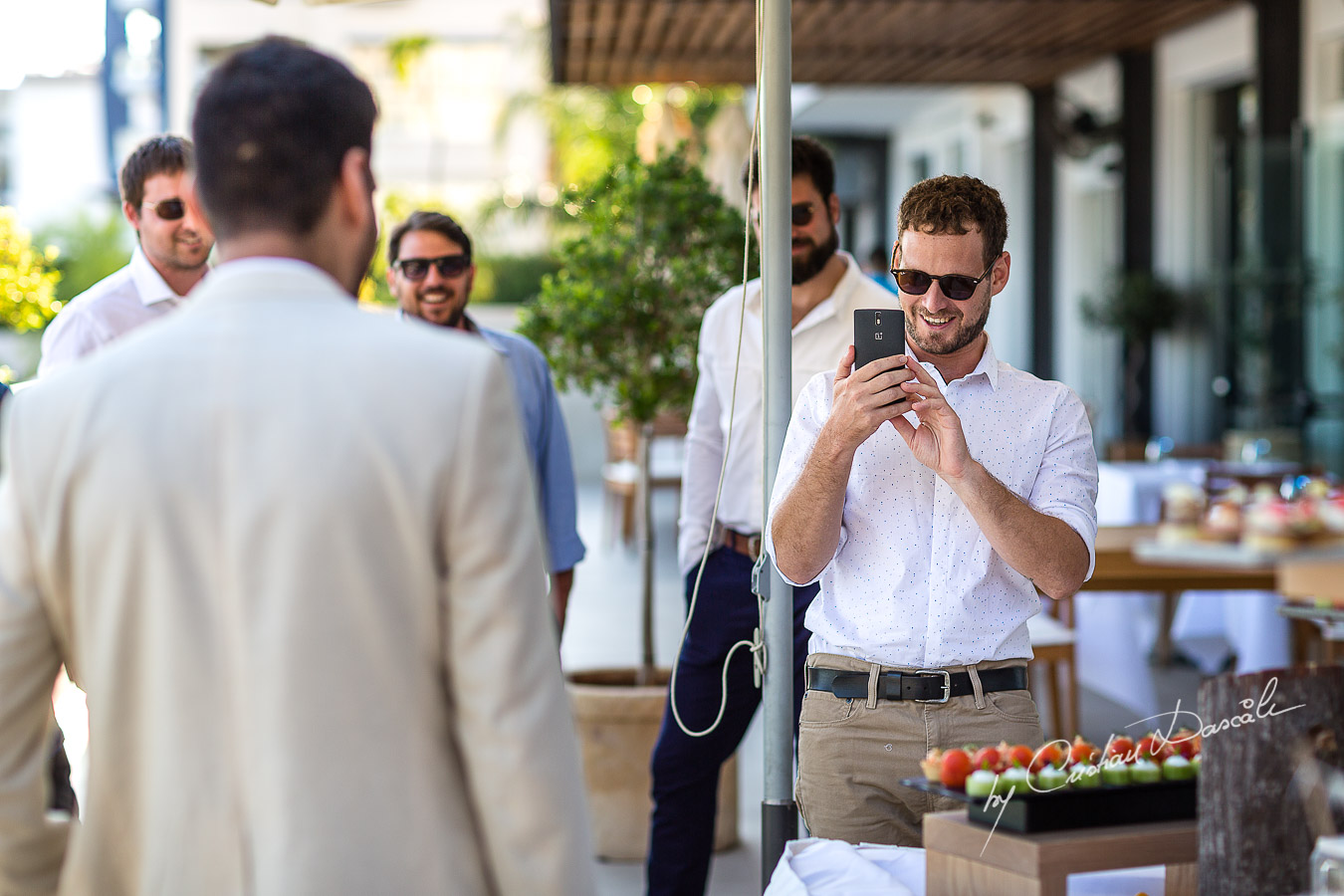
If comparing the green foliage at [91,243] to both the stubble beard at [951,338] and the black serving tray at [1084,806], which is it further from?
the black serving tray at [1084,806]

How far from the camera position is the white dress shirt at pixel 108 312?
272 cm

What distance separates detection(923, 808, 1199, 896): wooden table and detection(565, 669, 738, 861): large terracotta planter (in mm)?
2160

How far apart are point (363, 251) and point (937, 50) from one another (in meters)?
9.63

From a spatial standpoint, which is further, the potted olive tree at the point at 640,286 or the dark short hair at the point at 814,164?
the potted olive tree at the point at 640,286

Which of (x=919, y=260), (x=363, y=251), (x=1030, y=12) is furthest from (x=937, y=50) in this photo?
(x=363, y=251)

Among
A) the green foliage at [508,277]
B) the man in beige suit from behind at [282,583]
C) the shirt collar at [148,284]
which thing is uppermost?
the green foliage at [508,277]

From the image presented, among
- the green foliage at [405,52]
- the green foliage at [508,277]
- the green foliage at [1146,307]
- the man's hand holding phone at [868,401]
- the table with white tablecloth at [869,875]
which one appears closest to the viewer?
the table with white tablecloth at [869,875]

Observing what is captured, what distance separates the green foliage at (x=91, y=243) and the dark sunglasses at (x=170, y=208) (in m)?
24.2

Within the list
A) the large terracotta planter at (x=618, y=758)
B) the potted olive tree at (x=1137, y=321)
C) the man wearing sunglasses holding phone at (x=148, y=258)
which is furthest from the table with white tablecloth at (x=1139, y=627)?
the potted olive tree at (x=1137, y=321)

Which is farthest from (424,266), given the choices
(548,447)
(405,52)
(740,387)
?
(405,52)

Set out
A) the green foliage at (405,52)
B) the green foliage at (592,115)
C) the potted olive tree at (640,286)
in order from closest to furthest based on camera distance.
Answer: the potted olive tree at (640,286) → the green foliage at (592,115) → the green foliage at (405,52)

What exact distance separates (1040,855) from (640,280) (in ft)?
9.95

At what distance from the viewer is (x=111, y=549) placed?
127 centimetres

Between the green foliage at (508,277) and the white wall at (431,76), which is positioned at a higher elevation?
the white wall at (431,76)
